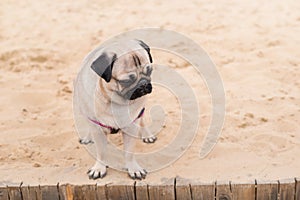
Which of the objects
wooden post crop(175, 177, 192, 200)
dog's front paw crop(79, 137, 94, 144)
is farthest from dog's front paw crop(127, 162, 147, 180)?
Answer: dog's front paw crop(79, 137, 94, 144)

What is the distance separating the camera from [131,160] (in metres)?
3.14

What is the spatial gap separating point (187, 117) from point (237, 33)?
1792mm

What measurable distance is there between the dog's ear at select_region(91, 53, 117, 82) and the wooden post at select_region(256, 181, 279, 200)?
979mm

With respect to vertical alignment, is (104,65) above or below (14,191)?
above

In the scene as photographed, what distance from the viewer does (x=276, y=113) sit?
3.73 meters

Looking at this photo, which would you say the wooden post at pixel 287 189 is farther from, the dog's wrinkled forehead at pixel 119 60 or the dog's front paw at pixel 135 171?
the dog's wrinkled forehead at pixel 119 60

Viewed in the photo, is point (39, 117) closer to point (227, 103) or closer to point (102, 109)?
point (102, 109)

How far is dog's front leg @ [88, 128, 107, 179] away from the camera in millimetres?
3035

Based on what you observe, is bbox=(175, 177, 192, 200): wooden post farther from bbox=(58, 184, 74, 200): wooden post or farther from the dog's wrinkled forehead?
the dog's wrinkled forehead

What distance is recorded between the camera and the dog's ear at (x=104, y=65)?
Answer: 269 cm

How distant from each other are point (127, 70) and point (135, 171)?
0.64 metres

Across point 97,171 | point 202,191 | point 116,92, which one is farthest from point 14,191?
point 202,191

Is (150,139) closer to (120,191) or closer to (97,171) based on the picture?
(97,171)

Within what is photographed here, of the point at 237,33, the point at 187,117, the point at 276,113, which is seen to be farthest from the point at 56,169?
the point at 237,33
